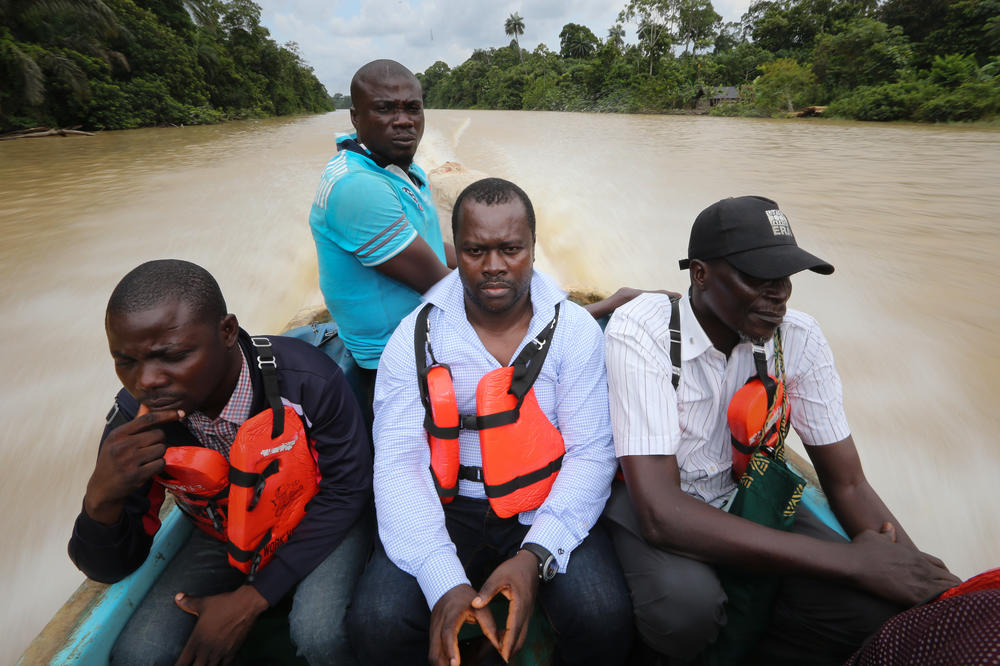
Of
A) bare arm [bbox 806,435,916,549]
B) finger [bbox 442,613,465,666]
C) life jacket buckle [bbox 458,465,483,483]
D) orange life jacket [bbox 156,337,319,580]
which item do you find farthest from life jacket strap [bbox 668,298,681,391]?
orange life jacket [bbox 156,337,319,580]

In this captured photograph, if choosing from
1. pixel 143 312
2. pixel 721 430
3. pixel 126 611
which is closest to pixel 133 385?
pixel 143 312

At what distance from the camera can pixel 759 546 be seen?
1.22 metres

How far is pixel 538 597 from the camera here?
1385mm

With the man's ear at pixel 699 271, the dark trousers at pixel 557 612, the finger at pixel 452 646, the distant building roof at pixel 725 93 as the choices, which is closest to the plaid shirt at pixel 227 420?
the dark trousers at pixel 557 612

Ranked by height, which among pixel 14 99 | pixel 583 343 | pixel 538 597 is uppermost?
pixel 14 99

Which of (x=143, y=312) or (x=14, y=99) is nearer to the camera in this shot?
(x=143, y=312)

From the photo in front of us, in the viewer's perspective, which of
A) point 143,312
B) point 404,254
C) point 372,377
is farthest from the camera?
point 372,377

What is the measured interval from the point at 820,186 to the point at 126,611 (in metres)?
8.22

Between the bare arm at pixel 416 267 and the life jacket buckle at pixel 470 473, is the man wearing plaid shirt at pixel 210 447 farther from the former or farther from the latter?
the bare arm at pixel 416 267

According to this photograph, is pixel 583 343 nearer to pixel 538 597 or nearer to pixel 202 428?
pixel 538 597

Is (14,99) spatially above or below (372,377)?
above

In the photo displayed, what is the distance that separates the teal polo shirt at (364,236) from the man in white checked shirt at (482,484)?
35 centimetres

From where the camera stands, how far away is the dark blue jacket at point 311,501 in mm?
1231

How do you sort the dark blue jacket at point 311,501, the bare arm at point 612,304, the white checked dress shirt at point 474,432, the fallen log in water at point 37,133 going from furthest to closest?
the fallen log in water at point 37,133
the bare arm at point 612,304
the white checked dress shirt at point 474,432
the dark blue jacket at point 311,501
